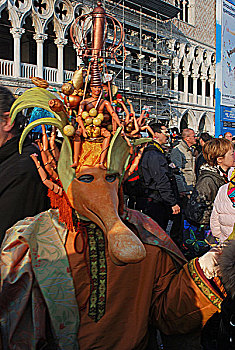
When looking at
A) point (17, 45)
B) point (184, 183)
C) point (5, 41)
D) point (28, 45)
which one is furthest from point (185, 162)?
point (5, 41)

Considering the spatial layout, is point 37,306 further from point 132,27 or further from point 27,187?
point 132,27

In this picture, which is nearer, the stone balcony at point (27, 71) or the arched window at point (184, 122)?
the stone balcony at point (27, 71)

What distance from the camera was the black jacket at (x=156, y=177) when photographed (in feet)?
13.2

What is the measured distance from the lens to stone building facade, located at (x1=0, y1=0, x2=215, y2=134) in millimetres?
12250

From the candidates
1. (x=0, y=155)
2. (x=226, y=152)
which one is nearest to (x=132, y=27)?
(x=226, y=152)

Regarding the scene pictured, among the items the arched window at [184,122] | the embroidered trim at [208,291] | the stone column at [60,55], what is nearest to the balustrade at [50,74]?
the stone column at [60,55]

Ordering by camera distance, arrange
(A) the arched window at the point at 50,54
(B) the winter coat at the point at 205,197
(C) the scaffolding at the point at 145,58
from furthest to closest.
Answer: (A) the arched window at the point at 50,54, (C) the scaffolding at the point at 145,58, (B) the winter coat at the point at 205,197

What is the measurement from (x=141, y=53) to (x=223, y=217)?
15.0 m

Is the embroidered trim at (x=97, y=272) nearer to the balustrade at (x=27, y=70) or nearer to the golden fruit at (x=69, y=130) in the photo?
the golden fruit at (x=69, y=130)

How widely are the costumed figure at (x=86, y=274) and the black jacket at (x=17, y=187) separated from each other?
38 cm

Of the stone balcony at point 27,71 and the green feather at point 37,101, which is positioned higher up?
the stone balcony at point 27,71

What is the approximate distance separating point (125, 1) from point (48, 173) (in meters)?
Result: 15.6

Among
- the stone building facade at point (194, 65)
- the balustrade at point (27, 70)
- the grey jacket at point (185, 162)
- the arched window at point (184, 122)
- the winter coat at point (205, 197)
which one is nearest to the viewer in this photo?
the winter coat at point (205, 197)

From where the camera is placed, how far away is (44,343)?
53.4 inches
